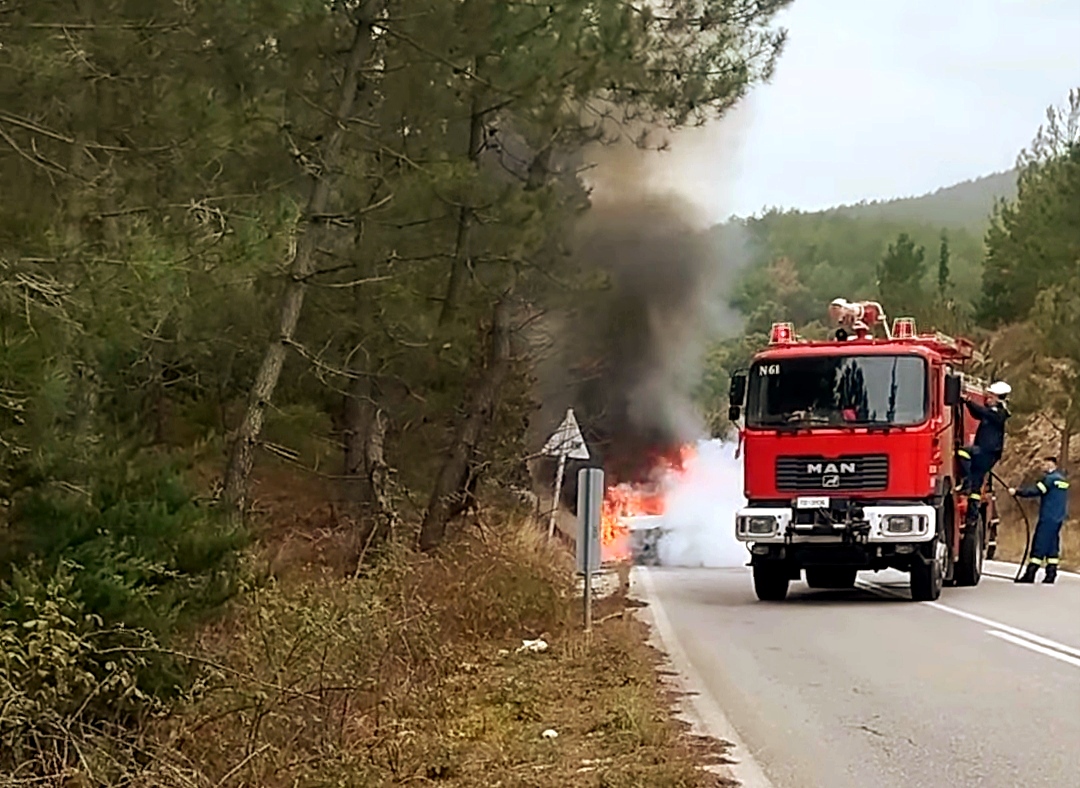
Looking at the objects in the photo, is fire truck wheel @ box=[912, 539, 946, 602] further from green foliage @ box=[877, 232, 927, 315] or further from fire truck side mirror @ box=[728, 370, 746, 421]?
green foliage @ box=[877, 232, 927, 315]

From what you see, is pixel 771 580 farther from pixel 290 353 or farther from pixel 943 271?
pixel 943 271

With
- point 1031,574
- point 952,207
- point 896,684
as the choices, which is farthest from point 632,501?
point 952,207

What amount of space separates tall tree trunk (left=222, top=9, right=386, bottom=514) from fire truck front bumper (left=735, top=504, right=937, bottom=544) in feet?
17.6

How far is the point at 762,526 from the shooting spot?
51.6ft

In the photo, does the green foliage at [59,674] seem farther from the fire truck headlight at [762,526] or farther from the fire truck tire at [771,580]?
the fire truck tire at [771,580]

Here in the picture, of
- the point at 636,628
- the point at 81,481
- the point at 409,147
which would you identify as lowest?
the point at 636,628

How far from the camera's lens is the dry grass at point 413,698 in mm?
6699

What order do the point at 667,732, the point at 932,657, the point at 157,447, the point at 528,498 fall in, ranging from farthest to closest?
the point at 528,498 → the point at 932,657 → the point at 157,447 → the point at 667,732

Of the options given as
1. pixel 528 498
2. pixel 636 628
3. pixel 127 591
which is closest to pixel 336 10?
pixel 636 628

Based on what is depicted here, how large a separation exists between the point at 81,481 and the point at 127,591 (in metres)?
1.23

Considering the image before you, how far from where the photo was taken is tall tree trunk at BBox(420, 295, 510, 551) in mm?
17156

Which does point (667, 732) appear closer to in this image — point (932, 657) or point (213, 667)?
point (213, 667)

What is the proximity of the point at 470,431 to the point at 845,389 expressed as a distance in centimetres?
447

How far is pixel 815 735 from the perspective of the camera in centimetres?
800
